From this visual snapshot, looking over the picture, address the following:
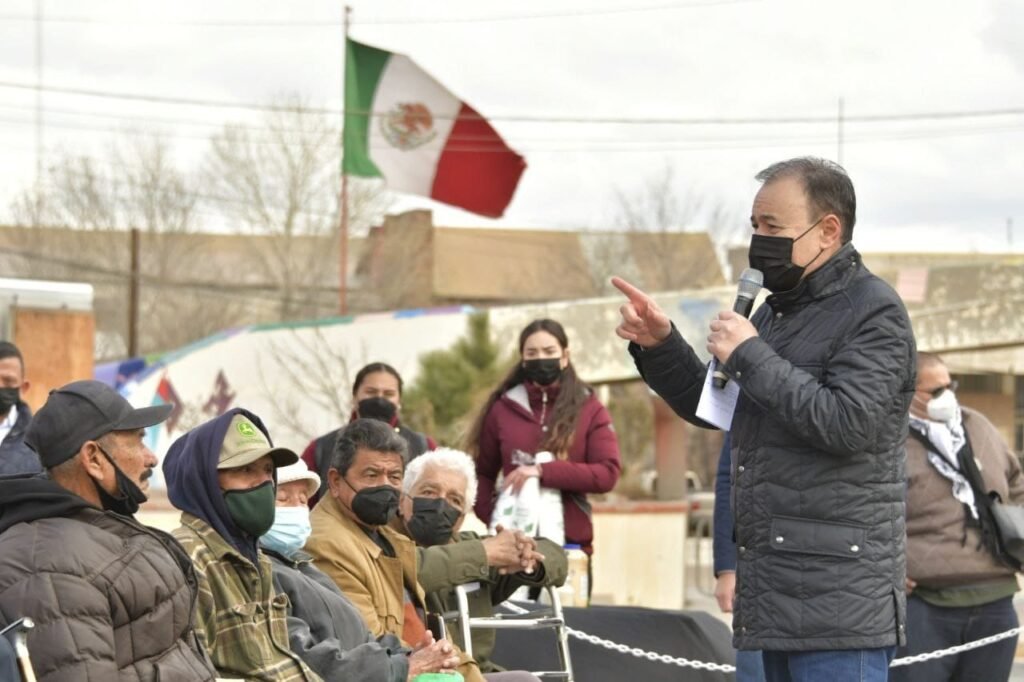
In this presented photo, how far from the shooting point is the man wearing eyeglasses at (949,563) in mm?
7121

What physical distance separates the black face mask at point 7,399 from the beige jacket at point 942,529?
14.5ft

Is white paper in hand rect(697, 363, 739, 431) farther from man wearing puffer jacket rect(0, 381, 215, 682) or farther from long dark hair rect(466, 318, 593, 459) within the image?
long dark hair rect(466, 318, 593, 459)

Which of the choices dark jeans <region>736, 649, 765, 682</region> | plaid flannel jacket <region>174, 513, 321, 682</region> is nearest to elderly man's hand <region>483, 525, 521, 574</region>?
dark jeans <region>736, 649, 765, 682</region>

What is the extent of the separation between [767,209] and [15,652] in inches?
85.0

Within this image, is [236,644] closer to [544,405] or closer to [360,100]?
[544,405]

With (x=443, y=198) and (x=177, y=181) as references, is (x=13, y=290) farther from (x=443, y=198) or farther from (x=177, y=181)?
(x=177, y=181)

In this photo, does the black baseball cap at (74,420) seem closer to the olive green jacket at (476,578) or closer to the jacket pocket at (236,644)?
the jacket pocket at (236,644)

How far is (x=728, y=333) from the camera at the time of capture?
4.17 meters

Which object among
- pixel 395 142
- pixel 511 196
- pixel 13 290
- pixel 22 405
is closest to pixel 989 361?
pixel 511 196

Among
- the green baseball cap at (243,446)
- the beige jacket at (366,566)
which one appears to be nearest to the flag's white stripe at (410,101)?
the beige jacket at (366,566)

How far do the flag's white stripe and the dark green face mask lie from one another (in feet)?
88.6

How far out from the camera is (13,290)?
1441 centimetres

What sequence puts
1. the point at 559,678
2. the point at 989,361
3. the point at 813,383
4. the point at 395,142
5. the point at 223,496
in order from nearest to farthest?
the point at 813,383 < the point at 223,496 < the point at 559,678 < the point at 395,142 < the point at 989,361

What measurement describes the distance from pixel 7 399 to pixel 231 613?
A: 3935 millimetres
